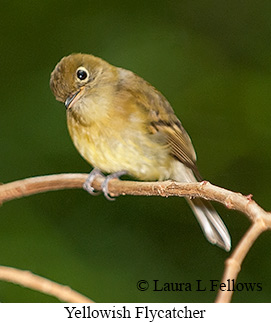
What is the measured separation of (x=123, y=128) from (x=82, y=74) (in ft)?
0.62

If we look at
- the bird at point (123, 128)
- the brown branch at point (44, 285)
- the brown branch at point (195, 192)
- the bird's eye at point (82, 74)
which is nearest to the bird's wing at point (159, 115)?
the bird at point (123, 128)

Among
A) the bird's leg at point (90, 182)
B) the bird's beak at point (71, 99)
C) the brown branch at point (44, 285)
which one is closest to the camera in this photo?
the brown branch at point (44, 285)

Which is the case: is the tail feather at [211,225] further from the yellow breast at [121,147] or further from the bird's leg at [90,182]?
the bird's leg at [90,182]

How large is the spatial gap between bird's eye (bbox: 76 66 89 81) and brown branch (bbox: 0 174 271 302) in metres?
0.33

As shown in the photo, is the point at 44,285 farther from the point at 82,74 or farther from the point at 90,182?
the point at 82,74

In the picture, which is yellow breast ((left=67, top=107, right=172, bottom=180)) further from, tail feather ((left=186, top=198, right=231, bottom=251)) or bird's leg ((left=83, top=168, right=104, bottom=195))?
tail feather ((left=186, top=198, right=231, bottom=251))

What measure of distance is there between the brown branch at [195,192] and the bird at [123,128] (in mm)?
175

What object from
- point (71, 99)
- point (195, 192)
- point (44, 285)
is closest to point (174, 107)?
point (71, 99)

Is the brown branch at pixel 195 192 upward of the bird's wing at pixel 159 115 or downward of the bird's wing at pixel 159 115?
downward

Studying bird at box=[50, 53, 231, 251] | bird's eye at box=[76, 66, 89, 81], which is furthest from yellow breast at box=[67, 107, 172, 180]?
bird's eye at box=[76, 66, 89, 81]

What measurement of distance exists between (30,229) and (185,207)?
1.46ft

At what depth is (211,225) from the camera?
141 cm

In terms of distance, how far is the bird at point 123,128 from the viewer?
4.74 feet
